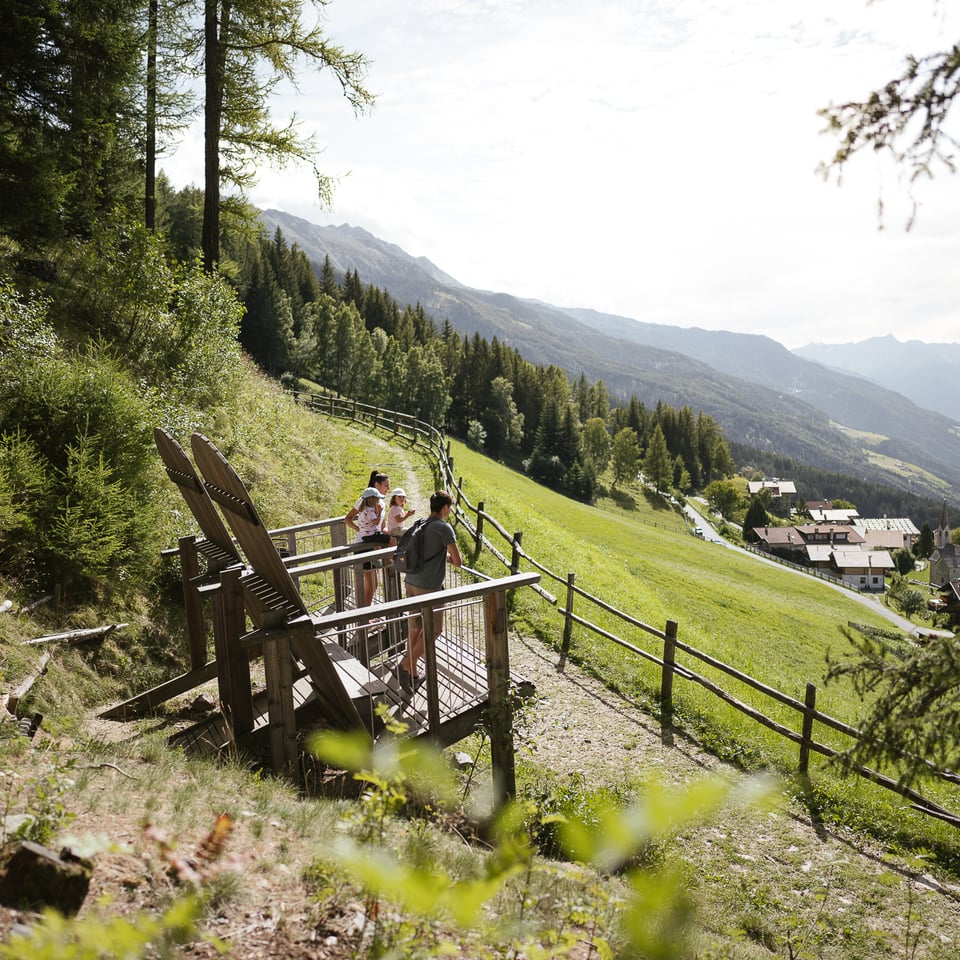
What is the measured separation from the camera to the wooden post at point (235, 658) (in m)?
5.77

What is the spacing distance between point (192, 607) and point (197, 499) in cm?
206

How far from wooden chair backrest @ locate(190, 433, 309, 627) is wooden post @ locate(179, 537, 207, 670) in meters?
2.67

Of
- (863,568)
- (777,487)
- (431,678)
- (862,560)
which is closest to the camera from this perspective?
(431,678)

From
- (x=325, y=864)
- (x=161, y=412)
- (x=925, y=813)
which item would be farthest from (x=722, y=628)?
(x=325, y=864)

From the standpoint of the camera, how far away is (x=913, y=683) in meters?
4.17

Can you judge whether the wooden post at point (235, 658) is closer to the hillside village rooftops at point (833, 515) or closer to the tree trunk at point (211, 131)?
the tree trunk at point (211, 131)

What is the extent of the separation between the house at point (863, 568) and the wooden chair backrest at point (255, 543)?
384 feet

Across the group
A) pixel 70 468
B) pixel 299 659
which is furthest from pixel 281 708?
pixel 70 468

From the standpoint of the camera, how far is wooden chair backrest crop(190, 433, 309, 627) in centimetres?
455

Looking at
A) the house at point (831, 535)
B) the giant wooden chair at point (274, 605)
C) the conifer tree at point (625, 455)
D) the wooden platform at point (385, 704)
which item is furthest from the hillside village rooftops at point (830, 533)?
the giant wooden chair at point (274, 605)

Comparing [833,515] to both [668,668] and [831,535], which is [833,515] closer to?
[831,535]

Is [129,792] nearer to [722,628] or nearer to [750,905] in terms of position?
[750,905]

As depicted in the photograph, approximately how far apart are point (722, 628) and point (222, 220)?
21558mm

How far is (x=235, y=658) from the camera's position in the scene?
5.85 meters
